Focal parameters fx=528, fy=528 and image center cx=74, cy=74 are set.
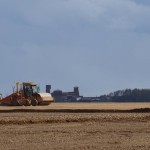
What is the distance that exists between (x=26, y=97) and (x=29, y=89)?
3.40 feet

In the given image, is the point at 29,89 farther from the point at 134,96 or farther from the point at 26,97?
the point at 134,96

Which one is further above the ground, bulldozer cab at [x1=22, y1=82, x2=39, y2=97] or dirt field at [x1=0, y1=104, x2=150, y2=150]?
bulldozer cab at [x1=22, y1=82, x2=39, y2=97]

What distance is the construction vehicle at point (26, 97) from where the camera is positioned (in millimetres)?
58062

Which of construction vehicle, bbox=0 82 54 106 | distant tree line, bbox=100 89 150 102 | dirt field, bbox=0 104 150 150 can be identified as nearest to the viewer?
dirt field, bbox=0 104 150 150

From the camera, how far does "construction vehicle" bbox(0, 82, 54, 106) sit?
58062 millimetres

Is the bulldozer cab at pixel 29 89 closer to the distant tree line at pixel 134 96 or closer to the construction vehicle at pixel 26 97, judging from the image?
the construction vehicle at pixel 26 97

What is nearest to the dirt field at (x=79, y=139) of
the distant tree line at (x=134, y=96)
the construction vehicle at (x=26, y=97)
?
the construction vehicle at (x=26, y=97)

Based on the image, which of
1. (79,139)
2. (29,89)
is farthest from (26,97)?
(79,139)

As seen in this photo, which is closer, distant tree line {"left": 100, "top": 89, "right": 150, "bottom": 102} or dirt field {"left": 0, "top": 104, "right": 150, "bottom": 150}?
dirt field {"left": 0, "top": 104, "right": 150, "bottom": 150}

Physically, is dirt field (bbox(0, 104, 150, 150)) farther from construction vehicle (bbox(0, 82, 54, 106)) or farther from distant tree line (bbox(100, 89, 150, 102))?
distant tree line (bbox(100, 89, 150, 102))

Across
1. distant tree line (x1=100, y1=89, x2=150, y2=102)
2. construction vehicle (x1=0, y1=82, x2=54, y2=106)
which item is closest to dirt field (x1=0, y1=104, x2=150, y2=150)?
construction vehicle (x1=0, y1=82, x2=54, y2=106)

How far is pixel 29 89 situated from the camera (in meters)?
59.1

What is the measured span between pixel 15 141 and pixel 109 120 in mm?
11283

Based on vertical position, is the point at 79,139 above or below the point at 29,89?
below
